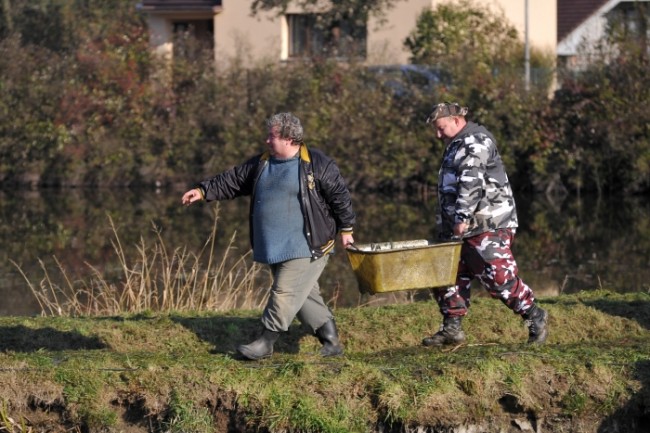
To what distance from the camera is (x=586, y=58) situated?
2928 centimetres

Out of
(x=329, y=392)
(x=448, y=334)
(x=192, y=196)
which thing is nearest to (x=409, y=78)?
(x=448, y=334)

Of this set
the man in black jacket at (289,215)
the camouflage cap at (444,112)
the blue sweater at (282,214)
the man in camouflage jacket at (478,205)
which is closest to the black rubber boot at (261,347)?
the man in black jacket at (289,215)

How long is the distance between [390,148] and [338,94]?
2.22m

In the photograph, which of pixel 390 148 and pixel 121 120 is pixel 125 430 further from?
pixel 121 120

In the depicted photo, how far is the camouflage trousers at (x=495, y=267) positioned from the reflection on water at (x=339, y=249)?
3906 mm

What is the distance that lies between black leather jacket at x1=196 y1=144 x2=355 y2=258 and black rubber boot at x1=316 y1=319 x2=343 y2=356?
58 cm

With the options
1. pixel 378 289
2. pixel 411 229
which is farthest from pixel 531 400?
pixel 411 229

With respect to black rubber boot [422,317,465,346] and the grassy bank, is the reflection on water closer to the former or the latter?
black rubber boot [422,317,465,346]

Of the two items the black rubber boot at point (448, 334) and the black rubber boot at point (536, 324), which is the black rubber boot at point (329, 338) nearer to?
the black rubber boot at point (448, 334)

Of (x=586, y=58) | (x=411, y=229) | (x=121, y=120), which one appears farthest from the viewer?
(x=121, y=120)

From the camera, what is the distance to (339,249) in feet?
65.0

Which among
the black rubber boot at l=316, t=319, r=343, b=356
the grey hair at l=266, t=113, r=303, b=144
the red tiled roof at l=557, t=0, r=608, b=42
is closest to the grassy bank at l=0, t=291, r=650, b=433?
the black rubber boot at l=316, t=319, r=343, b=356

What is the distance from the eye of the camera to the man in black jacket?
8.42 m

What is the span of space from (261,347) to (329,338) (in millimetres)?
576
